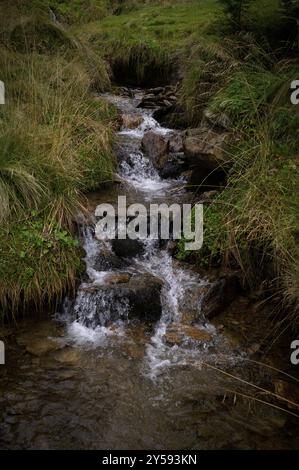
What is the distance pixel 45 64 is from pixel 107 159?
1.58m

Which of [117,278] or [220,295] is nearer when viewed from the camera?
[220,295]

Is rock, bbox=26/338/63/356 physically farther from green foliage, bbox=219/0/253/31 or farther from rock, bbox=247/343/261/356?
green foliage, bbox=219/0/253/31

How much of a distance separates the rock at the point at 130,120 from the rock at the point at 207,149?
1.94 m

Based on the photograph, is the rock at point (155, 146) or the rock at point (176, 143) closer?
the rock at point (155, 146)

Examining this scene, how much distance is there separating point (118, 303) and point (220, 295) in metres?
0.89

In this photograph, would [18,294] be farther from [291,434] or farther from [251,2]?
[251,2]

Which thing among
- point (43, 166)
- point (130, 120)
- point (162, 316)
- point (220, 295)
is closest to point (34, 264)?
point (43, 166)

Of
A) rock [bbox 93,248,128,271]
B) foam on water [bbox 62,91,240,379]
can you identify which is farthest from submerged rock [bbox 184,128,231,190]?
rock [bbox 93,248,128,271]

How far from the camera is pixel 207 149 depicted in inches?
206

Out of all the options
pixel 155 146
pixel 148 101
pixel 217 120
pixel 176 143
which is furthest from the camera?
pixel 148 101

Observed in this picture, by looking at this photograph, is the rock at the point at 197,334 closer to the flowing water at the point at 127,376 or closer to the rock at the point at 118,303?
the flowing water at the point at 127,376

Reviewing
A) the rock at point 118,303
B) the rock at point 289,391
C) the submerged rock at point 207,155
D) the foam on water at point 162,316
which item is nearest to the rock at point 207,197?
the submerged rock at point 207,155

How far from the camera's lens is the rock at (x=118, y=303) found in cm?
393

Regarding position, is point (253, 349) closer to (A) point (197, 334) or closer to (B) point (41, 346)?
(A) point (197, 334)
